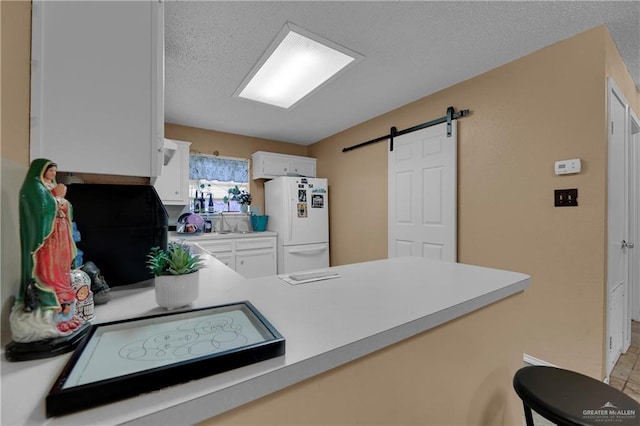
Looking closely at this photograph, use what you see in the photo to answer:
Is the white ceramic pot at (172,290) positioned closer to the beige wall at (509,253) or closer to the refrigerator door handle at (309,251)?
the beige wall at (509,253)

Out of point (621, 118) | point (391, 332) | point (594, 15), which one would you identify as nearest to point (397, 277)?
point (391, 332)

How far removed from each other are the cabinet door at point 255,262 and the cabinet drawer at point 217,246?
6.6 inches

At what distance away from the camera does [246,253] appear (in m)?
3.56

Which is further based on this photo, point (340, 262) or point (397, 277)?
point (340, 262)

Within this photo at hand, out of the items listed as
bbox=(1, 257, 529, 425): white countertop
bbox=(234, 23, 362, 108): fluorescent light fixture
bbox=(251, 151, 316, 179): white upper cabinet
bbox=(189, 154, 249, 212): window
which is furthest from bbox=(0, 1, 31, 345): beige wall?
bbox=(251, 151, 316, 179): white upper cabinet

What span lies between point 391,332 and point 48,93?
1.18m

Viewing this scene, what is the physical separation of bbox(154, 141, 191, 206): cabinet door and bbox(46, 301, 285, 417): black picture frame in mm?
3043

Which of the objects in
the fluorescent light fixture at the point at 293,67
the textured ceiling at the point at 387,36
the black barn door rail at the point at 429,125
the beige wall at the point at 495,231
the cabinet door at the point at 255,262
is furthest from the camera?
the cabinet door at the point at 255,262

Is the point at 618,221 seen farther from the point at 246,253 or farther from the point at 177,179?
the point at 177,179

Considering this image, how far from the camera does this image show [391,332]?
0.68 m

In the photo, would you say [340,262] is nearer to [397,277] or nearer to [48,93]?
[397,277]

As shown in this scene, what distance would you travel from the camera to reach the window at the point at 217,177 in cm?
381

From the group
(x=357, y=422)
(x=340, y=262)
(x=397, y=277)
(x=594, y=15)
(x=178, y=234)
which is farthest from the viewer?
(x=340, y=262)

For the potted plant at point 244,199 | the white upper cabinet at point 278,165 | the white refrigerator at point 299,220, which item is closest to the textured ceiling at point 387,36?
the white upper cabinet at point 278,165
